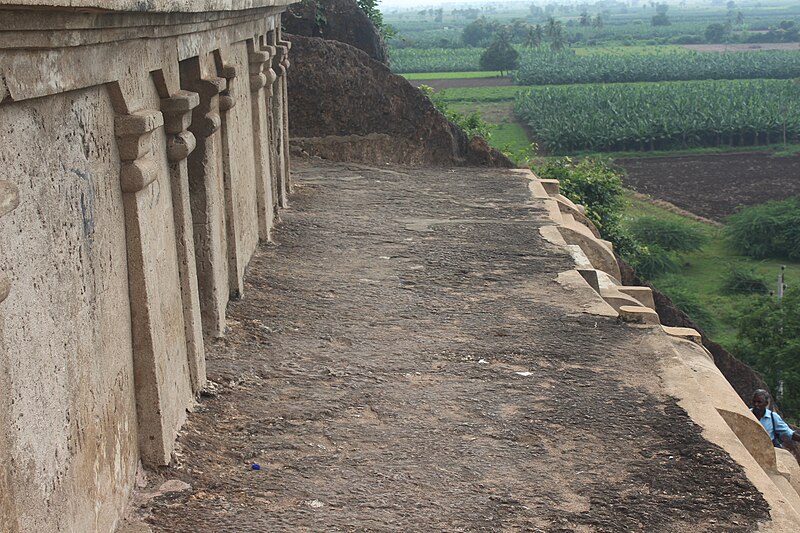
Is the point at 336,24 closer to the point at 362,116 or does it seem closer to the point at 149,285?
the point at 362,116

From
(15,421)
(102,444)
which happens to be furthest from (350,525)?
(15,421)

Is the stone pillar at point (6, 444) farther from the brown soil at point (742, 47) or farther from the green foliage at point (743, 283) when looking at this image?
the brown soil at point (742, 47)

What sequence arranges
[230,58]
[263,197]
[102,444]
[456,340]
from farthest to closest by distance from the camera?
[263,197] < [230,58] < [456,340] < [102,444]

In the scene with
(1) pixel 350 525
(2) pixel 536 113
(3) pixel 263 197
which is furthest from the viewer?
(2) pixel 536 113

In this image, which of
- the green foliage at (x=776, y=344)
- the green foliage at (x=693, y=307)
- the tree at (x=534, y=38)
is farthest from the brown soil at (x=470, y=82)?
the green foliage at (x=776, y=344)

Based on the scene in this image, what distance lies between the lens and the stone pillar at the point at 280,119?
40.1 ft

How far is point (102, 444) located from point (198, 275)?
2724 mm

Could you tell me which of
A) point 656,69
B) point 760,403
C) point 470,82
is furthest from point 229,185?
point 656,69

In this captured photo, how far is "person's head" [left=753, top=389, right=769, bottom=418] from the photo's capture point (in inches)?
346

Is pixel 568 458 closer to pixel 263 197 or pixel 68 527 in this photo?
pixel 68 527

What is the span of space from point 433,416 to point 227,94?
3.39 metres

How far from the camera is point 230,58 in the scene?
8.62 metres

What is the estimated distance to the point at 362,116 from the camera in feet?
55.1

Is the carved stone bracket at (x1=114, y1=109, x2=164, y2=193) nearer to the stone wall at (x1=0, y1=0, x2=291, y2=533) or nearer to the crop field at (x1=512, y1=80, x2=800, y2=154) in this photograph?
the stone wall at (x1=0, y1=0, x2=291, y2=533)
